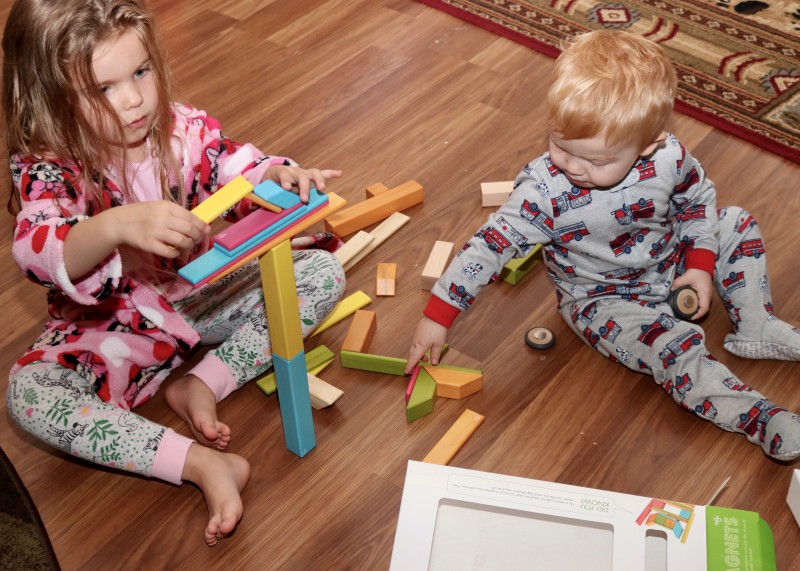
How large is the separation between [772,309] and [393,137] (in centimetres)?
74

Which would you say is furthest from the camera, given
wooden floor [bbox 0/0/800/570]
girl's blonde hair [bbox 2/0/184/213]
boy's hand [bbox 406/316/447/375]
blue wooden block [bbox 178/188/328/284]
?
boy's hand [bbox 406/316/447/375]

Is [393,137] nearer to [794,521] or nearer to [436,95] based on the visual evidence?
[436,95]

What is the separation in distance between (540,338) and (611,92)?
1.30ft

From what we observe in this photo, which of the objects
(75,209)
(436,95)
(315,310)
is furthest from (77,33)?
(436,95)

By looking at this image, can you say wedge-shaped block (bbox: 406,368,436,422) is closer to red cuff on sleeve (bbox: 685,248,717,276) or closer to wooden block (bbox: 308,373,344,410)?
wooden block (bbox: 308,373,344,410)

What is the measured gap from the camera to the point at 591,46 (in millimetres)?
1191

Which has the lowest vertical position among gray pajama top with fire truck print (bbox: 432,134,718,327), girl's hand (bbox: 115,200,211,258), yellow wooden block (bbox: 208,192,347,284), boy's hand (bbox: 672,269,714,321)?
boy's hand (bbox: 672,269,714,321)

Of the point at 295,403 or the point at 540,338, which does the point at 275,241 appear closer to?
the point at 295,403

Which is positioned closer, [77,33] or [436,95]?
[77,33]

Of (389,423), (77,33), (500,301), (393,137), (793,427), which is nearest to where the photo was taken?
(77,33)

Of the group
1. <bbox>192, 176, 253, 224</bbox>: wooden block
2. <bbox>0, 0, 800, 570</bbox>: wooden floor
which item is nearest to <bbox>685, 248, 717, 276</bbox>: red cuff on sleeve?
<bbox>0, 0, 800, 570</bbox>: wooden floor

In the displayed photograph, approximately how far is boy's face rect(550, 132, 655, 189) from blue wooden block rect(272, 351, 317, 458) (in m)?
0.41

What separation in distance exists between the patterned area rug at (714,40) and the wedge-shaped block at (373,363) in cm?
81

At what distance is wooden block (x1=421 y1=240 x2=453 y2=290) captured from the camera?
1.47m
